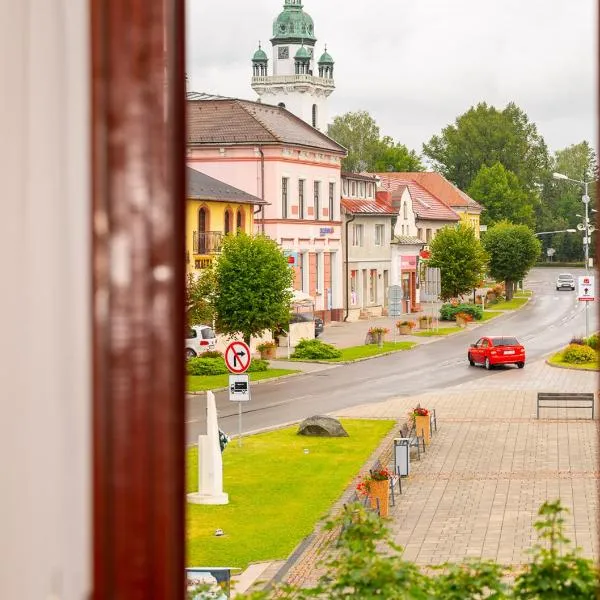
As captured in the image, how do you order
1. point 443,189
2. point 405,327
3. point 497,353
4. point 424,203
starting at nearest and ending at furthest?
point 497,353
point 405,327
point 424,203
point 443,189

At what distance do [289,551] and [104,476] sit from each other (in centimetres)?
832

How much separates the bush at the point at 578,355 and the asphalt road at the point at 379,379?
1.39m

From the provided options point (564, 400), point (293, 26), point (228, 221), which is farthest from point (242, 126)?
point (293, 26)

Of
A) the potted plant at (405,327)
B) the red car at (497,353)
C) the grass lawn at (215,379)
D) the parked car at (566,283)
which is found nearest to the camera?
the grass lawn at (215,379)

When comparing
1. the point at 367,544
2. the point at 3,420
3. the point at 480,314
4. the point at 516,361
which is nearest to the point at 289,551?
the point at 367,544

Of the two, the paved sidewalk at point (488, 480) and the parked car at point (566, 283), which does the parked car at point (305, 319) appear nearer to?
the paved sidewalk at point (488, 480)

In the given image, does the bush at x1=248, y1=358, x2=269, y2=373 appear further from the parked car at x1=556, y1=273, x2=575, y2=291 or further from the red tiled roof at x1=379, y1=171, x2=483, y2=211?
the red tiled roof at x1=379, y1=171, x2=483, y2=211

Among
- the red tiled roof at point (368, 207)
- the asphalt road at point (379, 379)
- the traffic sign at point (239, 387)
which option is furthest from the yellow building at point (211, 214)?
the traffic sign at point (239, 387)

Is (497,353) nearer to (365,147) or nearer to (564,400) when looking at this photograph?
(564,400)

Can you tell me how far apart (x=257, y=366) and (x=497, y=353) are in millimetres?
5503

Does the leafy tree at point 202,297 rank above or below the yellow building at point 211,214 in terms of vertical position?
below

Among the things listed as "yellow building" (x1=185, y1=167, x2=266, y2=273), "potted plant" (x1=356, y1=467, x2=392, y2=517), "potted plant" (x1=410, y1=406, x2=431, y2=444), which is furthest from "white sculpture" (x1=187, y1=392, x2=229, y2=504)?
"yellow building" (x1=185, y1=167, x2=266, y2=273)

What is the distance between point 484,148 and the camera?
78.5m

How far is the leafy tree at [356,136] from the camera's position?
76.1 metres
